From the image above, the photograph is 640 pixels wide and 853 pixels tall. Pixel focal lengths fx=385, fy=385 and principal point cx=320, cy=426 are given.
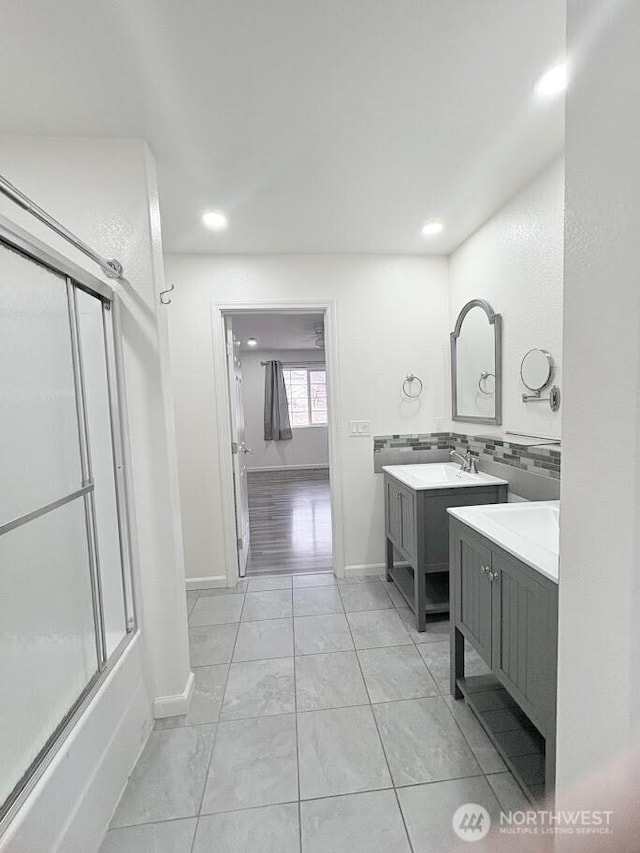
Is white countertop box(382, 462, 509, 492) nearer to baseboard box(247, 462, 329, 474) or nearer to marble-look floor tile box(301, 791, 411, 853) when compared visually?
marble-look floor tile box(301, 791, 411, 853)

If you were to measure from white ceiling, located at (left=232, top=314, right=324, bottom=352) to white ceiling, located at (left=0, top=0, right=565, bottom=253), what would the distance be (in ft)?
7.95

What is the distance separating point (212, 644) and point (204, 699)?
44 cm

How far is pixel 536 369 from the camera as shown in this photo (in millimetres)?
1991

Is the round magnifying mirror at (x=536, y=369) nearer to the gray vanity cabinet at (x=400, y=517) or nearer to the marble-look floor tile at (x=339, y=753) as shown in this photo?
the gray vanity cabinet at (x=400, y=517)

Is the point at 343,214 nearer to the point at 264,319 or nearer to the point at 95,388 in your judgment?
the point at 95,388

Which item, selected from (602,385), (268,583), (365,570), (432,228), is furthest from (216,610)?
(432,228)

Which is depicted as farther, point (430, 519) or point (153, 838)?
point (430, 519)

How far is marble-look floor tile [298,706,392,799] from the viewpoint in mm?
1372

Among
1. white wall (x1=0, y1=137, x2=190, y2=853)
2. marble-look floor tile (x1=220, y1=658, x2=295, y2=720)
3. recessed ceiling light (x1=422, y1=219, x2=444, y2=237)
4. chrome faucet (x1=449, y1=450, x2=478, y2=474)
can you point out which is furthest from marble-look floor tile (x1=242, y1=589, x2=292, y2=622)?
recessed ceiling light (x1=422, y1=219, x2=444, y2=237)

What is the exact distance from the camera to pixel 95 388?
1.54m

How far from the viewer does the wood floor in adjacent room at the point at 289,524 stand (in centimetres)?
337

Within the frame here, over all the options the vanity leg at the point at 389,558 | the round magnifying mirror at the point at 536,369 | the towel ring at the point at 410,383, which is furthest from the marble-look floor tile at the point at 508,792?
the towel ring at the point at 410,383

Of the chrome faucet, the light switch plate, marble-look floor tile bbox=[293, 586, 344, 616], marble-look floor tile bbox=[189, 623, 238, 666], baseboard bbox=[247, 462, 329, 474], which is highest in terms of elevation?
the light switch plate

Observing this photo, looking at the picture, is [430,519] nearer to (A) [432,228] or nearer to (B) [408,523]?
(B) [408,523]
